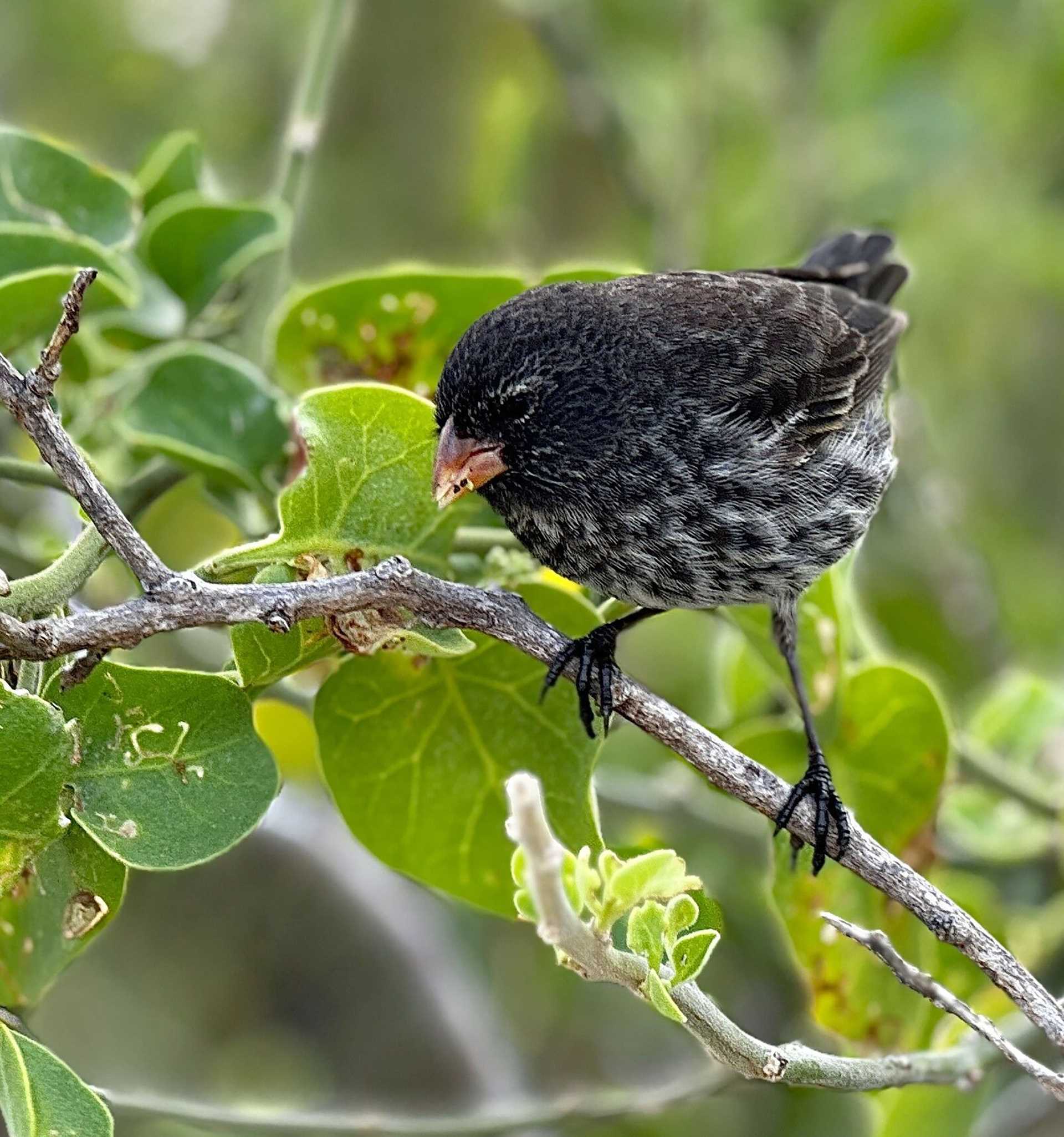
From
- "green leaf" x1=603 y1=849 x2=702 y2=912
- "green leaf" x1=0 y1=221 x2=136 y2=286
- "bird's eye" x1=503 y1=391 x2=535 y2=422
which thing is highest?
"green leaf" x1=0 y1=221 x2=136 y2=286

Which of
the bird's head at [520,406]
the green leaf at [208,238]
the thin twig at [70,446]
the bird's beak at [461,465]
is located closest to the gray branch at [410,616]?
the thin twig at [70,446]

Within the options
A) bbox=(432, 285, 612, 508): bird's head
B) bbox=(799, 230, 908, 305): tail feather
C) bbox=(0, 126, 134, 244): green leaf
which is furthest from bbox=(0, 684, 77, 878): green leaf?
bbox=(799, 230, 908, 305): tail feather

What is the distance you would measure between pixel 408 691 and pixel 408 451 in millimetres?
384

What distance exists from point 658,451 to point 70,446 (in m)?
1.47

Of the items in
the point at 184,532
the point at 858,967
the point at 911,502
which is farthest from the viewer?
the point at 911,502

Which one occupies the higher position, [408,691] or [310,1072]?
[408,691]

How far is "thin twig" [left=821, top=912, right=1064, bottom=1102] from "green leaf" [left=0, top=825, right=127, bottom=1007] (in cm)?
94

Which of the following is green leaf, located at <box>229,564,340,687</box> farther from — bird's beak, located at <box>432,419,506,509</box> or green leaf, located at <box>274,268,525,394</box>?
green leaf, located at <box>274,268,525,394</box>

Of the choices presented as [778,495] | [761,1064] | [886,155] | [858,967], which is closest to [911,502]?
[886,155]

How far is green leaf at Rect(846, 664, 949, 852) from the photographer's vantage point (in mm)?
2789

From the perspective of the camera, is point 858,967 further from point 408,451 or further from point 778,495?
point 408,451

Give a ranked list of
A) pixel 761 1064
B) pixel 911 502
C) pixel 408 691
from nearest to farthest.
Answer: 1. pixel 761 1064
2. pixel 408 691
3. pixel 911 502

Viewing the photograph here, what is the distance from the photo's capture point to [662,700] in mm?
2188

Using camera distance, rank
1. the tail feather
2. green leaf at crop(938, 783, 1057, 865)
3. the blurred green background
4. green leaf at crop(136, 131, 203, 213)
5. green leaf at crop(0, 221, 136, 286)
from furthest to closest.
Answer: the blurred green background < the tail feather < green leaf at crop(938, 783, 1057, 865) < green leaf at crop(136, 131, 203, 213) < green leaf at crop(0, 221, 136, 286)
